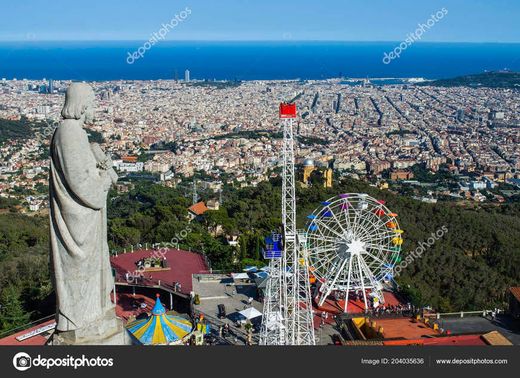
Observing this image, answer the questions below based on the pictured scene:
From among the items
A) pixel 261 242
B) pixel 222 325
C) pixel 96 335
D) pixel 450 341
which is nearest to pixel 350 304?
pixel 222 325

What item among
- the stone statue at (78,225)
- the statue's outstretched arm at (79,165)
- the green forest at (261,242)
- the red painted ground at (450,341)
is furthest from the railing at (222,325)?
the statue's outstretched arm at (79,165)

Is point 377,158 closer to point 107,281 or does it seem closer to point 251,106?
point 251,106

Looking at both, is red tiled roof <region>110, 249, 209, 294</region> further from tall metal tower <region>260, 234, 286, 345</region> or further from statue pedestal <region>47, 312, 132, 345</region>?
statue pedestal <region>47, 312, 132, 345</region>

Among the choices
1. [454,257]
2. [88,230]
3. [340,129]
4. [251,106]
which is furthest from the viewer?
[251,106]

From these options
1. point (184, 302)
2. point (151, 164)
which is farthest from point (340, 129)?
point (184, 302)

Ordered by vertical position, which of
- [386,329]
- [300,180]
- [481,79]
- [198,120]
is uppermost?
[481,79]
